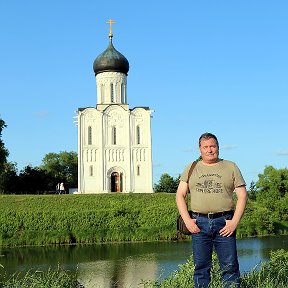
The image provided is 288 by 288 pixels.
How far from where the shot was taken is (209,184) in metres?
5.41

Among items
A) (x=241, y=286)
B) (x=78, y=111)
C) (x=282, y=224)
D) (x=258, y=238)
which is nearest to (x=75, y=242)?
(x=258, y=238)

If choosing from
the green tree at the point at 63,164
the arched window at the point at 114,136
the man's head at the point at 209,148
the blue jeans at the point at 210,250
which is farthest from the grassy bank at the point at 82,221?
the green tree at the point at 63,164

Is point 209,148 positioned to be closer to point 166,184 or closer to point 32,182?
point 32,182

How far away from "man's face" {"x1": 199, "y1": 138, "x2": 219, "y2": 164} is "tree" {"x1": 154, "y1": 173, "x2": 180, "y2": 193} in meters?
49.7

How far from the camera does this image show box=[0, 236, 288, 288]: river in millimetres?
17422

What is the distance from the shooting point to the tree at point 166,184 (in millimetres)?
56062

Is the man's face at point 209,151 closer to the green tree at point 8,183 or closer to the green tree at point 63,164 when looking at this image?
the green tree at point 8,183

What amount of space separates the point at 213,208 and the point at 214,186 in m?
0.22

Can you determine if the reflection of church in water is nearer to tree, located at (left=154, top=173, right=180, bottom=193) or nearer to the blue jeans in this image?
tree, located at (left=154, top=173, right=180, bottom=193)

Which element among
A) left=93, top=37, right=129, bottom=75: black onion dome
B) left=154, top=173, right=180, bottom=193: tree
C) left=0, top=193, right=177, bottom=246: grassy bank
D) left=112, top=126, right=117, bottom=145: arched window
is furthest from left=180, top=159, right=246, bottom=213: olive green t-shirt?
left=154, top=173, right=180, bottom=193: tree

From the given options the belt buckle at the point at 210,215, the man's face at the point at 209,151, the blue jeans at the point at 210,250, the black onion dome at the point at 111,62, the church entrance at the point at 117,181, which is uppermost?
the black onion dome at the point at 111,62

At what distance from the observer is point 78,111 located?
4303 centimetres

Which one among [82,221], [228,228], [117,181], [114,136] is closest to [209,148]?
[228,228]

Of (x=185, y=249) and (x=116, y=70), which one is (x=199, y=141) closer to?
(x=185, y=249)
